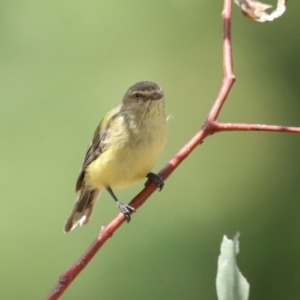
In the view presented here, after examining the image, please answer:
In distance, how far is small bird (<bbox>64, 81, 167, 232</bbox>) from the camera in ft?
6.95

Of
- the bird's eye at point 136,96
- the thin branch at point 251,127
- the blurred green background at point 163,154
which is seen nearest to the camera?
the thin branch at point 251,127

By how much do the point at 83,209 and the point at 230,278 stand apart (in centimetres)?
165

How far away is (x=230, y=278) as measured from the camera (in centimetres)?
92

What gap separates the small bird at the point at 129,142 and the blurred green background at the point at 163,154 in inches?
47.9

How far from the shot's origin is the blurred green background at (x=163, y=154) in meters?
3.70

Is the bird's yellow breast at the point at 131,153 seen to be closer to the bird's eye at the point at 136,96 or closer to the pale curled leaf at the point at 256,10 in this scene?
the bird's eye at the point at 136,96

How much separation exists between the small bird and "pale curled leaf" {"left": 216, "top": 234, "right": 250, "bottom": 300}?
3.41 feet

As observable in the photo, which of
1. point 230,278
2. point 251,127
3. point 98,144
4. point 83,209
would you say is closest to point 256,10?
point 251,127

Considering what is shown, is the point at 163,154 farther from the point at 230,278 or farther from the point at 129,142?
the point at 230,278

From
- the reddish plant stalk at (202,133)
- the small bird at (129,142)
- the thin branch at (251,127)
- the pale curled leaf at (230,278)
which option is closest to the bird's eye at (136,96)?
the small bird at (129,142)

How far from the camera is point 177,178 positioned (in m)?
4.08

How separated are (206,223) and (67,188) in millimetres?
1023

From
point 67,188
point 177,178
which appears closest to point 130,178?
point 67,188

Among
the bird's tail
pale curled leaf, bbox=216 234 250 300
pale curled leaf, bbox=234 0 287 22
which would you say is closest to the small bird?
the bird's tail
